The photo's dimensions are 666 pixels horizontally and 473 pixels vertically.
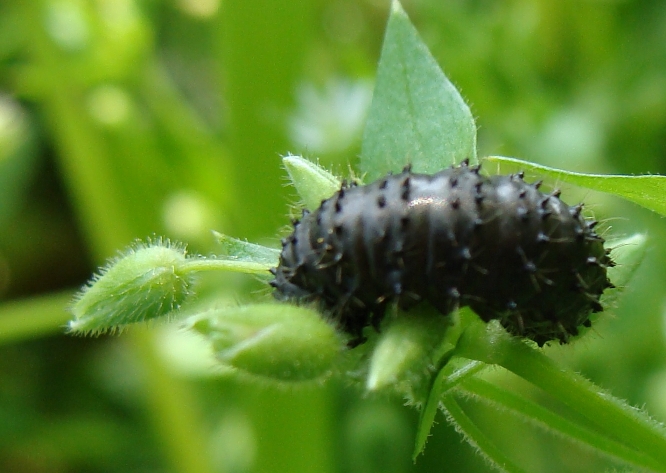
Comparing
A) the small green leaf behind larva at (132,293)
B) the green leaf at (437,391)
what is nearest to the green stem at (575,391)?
the green leaf at (437,391)

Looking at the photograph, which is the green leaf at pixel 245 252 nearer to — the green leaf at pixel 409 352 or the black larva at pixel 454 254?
the black larva at pixel 454 254

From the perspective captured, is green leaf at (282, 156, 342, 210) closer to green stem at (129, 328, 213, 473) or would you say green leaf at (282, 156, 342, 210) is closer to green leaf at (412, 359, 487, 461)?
green leaf at (412, 359, 487, 461)

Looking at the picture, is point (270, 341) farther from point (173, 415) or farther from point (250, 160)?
→ point (250, 160)

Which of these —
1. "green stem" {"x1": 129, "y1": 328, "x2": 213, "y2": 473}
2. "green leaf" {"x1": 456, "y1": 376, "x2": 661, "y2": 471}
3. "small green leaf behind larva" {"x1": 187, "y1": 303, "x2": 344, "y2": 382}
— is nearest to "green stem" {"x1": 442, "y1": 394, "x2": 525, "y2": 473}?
"green leaf" {"x1": 456, "y1": 376, "x2": 661, "y2": 471}

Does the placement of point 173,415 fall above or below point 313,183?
below

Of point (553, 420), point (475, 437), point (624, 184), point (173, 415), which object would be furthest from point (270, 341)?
point (173, 415)
